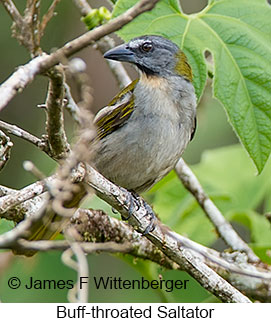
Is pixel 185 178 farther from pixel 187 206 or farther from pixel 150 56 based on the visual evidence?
pixel 150 56

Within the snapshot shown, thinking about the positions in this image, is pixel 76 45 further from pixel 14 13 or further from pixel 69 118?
pixel 69 118

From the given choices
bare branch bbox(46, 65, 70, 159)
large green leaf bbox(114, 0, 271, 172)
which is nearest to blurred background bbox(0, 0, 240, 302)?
large green leaf bbox(114, 0, 271, 172)

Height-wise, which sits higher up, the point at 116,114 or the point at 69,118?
the point at 116,114

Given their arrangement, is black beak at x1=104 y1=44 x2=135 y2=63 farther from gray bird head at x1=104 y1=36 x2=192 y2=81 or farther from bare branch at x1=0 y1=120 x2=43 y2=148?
bare branch at x1=0 y1=120 x2=43 y2=148

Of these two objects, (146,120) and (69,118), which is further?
(69,118)

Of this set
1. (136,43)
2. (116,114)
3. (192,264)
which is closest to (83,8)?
(136,43)

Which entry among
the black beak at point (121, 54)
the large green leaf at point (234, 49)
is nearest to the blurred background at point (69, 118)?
the black beak at point (121, 54)

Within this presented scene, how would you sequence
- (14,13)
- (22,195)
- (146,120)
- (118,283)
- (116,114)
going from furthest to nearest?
1. (118,283)
2. (116,114)
3. (146,120)
4. (14,13)
5. (22,195)

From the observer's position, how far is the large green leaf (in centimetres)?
326

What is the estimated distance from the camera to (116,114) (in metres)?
3.75

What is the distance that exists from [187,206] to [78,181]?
1703 mm

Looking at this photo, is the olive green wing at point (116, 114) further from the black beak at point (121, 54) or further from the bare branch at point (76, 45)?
the bare branch at point (76, 45)

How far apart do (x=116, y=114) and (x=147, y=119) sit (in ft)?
0.66

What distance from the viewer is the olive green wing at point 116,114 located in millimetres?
3732
